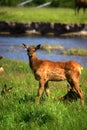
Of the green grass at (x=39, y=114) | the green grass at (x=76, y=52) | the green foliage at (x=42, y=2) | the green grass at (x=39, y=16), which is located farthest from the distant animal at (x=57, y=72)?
the green foliage at (x=42, y=2)

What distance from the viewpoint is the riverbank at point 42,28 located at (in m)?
60.5

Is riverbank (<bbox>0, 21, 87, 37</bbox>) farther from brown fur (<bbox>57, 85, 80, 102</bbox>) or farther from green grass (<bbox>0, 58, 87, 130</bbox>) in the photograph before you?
green grass (<bbox>0, 58, 87, 130</bbox>)

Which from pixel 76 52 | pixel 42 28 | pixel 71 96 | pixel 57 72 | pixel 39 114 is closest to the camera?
pixel 39 114

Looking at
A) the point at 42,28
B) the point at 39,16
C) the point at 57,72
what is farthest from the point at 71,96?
the point at 39,16

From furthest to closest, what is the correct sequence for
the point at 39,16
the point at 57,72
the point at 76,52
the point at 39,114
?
the point at 39,16
the point at 76,52
the point at 57,72
the point at 39,114

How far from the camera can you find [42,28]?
60969 mm

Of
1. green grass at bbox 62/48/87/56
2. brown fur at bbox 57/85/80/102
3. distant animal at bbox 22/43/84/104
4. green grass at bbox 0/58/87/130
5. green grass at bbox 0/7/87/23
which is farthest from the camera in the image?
green grass at bbox 0/7/87/23

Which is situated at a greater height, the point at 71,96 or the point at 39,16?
the point at 71,96

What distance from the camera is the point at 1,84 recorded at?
17.5 meters

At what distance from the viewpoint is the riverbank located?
199 ft

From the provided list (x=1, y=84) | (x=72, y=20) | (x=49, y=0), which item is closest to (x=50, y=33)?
(x=72, y=20)

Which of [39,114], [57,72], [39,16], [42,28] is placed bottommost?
[42,28]

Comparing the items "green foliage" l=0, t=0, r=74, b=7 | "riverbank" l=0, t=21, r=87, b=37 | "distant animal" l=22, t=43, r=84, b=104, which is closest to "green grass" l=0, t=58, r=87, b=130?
"distant animal" l=22, t=43, r=84, b=104

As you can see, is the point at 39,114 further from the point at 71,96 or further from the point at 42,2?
the point at 42,2
